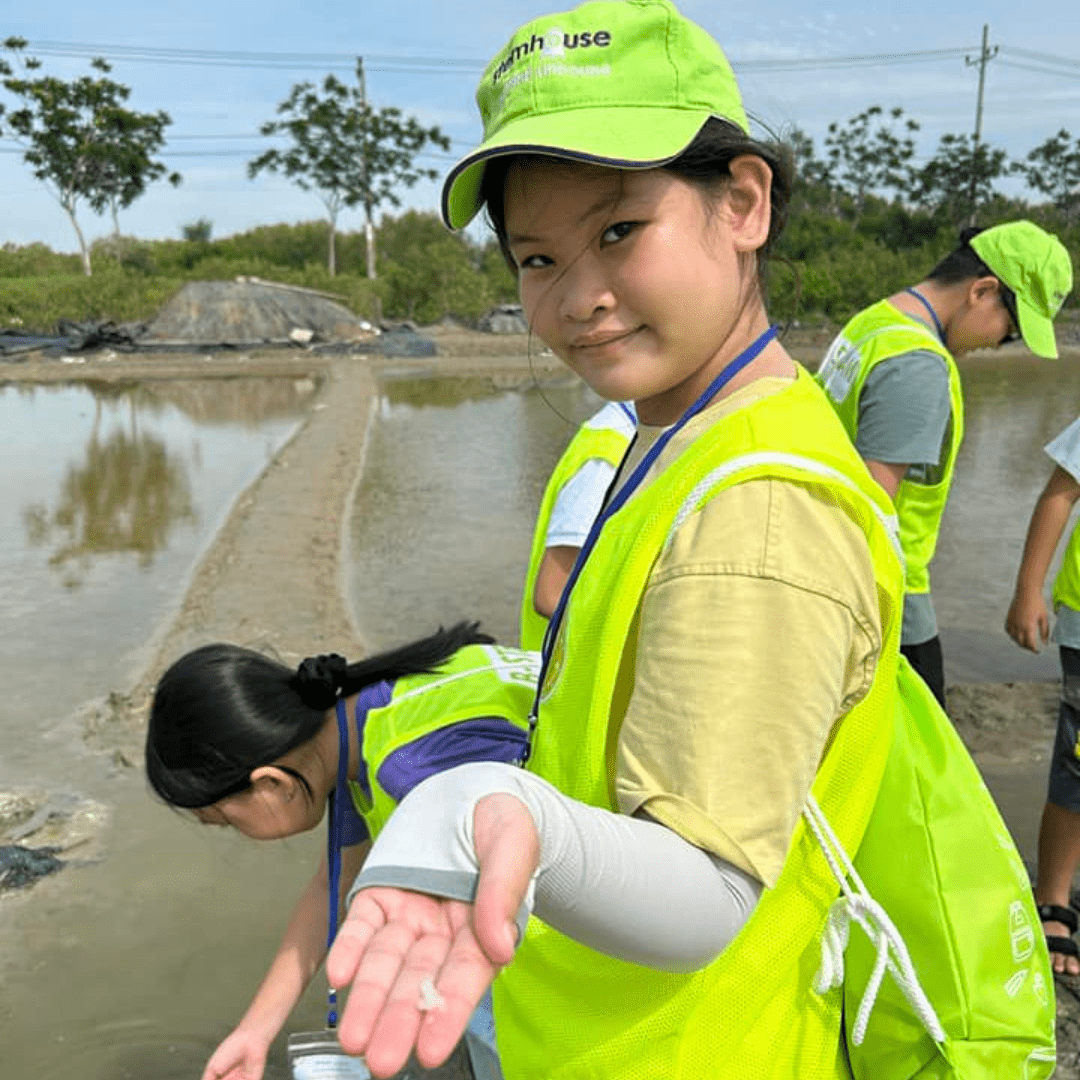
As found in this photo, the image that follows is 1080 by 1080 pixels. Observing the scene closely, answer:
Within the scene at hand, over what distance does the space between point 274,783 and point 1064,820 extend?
1.79 meters

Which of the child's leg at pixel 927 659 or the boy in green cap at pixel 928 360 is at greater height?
the boy in green cap at pixel 928 360

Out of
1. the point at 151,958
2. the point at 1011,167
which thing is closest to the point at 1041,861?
the point at 151,958

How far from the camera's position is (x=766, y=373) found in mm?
1024

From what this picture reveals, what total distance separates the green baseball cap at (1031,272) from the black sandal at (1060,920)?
1.29m

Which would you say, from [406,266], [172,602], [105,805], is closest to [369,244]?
[406,266]

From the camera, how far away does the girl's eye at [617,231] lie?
0.97 metres

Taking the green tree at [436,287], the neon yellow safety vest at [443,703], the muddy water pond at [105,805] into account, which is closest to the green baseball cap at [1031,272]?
the neon yellow safety vest at [443,703]

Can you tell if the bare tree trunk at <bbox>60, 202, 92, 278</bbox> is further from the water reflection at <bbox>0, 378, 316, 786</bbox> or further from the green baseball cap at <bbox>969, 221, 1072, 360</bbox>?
the green baseball cap at <bbox>969, 221, 1072, 360</bbox>

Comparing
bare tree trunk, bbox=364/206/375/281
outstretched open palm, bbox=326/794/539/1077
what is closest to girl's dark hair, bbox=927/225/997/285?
→ outstretched open palm, bbox=326/794/539/1077

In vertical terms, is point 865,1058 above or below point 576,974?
below

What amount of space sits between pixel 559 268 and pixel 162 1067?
2.14 m

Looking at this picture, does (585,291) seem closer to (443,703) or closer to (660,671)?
(660,671)

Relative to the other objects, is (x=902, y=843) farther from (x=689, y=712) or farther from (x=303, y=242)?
(x=303, y=242)

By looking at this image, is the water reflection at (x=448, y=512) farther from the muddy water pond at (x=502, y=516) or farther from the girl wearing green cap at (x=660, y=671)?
the girl wearing green cap at (x=660, y=671)
